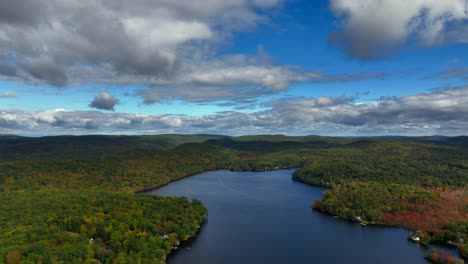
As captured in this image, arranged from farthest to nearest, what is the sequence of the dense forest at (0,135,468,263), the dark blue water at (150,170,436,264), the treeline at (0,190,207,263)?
the dark blue water at (150,170,436,264)
the dense forest at (0,135,468,263)
the treeline at (0,190,207,263)

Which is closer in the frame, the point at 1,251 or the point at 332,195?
the point at 1,251

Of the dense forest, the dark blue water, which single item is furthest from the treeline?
the dark blue water

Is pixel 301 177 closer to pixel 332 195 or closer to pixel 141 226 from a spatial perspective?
pixel 332 195

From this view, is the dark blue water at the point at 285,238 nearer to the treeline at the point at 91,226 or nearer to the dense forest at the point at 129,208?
the dense forest at the point at 129,208

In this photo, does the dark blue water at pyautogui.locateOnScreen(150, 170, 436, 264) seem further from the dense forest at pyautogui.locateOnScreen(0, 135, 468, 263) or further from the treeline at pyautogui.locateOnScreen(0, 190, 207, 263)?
the treeline at pyautogui.locateOnScreen(0, 190, 207, 263)

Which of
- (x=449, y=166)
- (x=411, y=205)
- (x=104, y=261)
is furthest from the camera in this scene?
(x=449, y=166)

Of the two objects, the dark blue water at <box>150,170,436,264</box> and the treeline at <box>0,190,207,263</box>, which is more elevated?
the treeline at <box>0,190,207,263</box>

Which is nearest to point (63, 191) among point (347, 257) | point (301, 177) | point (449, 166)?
point (347, 257)

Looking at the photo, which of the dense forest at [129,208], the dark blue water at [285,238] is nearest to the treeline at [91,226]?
the dense forest at [129,208]

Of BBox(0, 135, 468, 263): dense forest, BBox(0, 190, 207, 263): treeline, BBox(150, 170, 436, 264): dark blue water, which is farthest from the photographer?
BBox(150, 170, 436, 264): dark blue water

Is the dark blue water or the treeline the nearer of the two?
the treeline
